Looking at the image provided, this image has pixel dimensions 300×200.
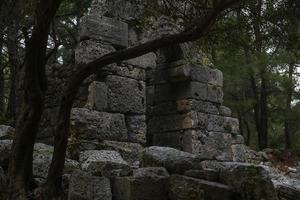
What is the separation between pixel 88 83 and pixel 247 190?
4399 mm

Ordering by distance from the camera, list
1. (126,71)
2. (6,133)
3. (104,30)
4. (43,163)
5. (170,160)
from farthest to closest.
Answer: (126,71)
(104,30)
(6,133)
(43,163)
(170,160)

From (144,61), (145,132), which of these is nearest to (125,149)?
(145,132)

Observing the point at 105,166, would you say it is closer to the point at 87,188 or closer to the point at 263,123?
the point at 87,188

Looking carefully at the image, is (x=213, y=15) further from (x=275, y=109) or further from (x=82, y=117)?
(x=275, y=109)

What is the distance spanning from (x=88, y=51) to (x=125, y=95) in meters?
1.10

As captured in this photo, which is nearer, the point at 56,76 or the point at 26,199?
the point at 26,199

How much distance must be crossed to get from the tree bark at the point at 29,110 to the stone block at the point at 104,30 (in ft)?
12.7

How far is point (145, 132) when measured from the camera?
379 inches

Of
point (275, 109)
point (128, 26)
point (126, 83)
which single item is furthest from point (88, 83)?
point (275, 109)

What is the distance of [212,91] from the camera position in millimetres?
11625

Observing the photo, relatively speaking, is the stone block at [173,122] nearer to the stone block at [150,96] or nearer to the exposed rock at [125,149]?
the stone block at [150,96]

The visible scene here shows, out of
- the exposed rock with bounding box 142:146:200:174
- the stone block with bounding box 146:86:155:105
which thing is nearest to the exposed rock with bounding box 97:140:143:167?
the exposed rock with bounding box 142:146:200:174

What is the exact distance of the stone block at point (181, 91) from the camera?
436 inches

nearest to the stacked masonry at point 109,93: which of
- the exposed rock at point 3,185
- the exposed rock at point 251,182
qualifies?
the exposed rock at point 3,185
